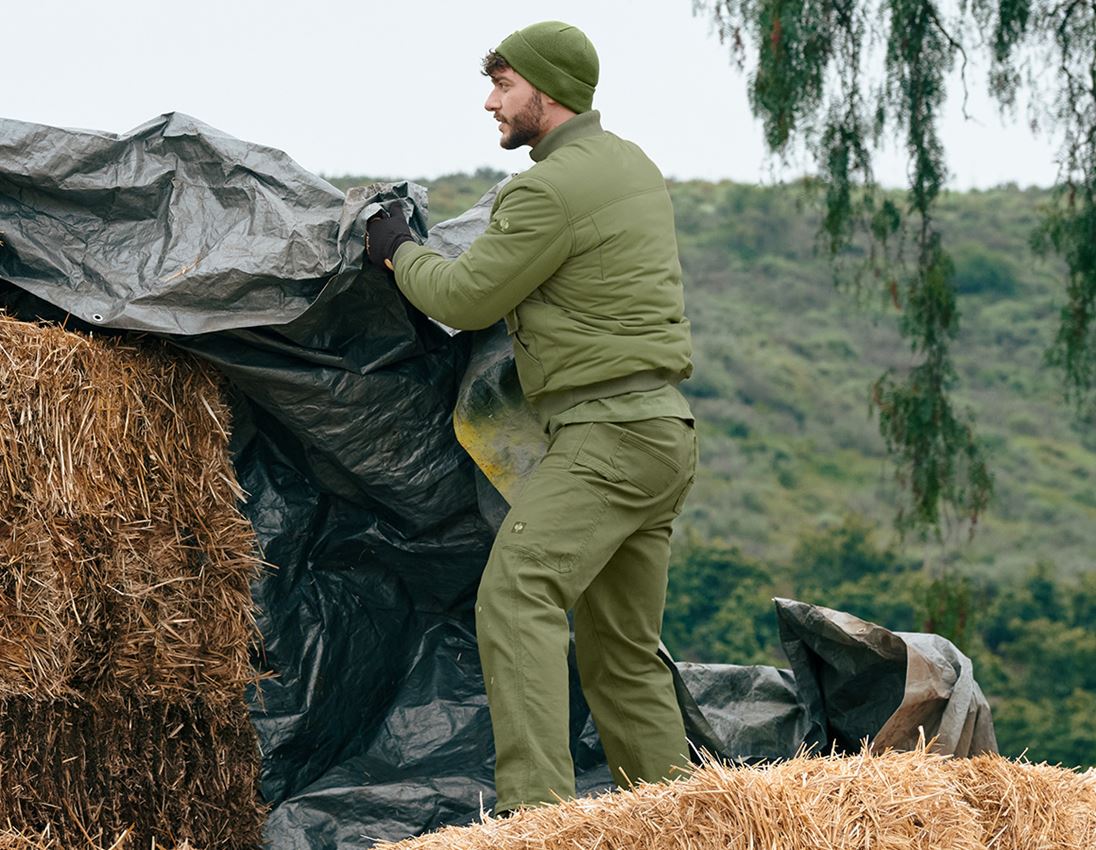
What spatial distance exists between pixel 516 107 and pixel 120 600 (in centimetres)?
144

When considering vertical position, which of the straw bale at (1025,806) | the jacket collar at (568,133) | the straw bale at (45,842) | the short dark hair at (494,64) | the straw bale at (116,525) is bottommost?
the straw bale at (45,842)

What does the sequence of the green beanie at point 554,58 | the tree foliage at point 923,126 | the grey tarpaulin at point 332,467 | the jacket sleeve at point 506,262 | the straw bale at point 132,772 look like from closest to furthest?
1. the jacket sleeve at point 506,262
2. the green beanie at point 554,58
3. the straw bale at point 132,772
4. the grey tarpaulin at point 332,467
5. the tree foliage at point 923,126

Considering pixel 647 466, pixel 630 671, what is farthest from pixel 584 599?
pixel 647 466

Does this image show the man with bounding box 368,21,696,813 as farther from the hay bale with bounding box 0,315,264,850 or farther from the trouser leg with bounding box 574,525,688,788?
the hay bale with bounding box 0,315,264,850

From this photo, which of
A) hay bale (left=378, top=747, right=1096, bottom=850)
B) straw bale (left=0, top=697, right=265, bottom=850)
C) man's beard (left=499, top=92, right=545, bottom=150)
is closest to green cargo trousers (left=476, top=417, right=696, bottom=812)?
hay bale (left=378, top=747, right=1096, bottom=850)

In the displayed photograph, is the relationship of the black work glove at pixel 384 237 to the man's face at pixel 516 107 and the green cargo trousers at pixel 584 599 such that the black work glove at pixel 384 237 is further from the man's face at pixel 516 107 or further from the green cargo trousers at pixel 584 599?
the green cargo trousers at pixel 584 599

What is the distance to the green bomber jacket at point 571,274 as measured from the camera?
3.18 m

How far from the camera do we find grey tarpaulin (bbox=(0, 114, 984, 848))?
3500mm

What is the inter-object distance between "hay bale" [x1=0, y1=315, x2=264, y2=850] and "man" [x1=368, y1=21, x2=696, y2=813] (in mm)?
699

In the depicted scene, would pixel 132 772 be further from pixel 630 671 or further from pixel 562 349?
pixel 562 349

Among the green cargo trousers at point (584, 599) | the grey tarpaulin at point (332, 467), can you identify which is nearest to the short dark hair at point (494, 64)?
the grey tarpaulin at point (332, 467)

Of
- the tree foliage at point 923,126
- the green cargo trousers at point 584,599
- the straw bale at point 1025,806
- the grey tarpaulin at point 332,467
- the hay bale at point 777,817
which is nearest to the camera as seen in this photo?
the hay bale at point 777,817

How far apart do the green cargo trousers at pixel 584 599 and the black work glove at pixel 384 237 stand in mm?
575

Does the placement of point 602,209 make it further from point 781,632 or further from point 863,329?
point 863,329
